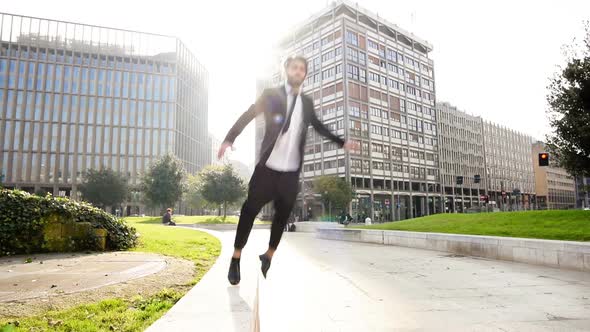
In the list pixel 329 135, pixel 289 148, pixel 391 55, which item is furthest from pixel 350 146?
pixel 391 55

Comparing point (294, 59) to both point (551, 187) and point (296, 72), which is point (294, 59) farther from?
point (551, 187)

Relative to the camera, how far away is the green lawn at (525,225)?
1033cm

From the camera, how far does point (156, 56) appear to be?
89.2m

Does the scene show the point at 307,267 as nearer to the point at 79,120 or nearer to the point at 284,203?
the point at 284,203

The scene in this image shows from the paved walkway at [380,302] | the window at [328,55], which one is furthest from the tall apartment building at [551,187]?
the window at [328,55]

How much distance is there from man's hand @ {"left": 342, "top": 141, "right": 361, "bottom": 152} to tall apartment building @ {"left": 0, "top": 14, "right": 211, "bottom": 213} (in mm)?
77341

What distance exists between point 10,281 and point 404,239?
43.8 feet

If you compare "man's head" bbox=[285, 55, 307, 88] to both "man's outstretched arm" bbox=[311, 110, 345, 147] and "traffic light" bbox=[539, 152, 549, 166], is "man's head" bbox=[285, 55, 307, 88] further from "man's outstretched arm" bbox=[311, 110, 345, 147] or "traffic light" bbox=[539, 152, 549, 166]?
"traffic light" bbox=[539, 152, 549, 166]

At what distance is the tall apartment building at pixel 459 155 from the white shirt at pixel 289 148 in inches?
3364

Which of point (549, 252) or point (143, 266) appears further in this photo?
point (549, 252)

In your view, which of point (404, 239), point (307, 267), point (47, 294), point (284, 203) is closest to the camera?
point (284, 203)

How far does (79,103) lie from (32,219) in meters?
88.6

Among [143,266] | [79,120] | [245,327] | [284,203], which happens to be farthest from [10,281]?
[79,120]

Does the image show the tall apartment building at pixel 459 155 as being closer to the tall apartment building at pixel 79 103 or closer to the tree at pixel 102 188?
the tall apartment building at pixel 79 103
